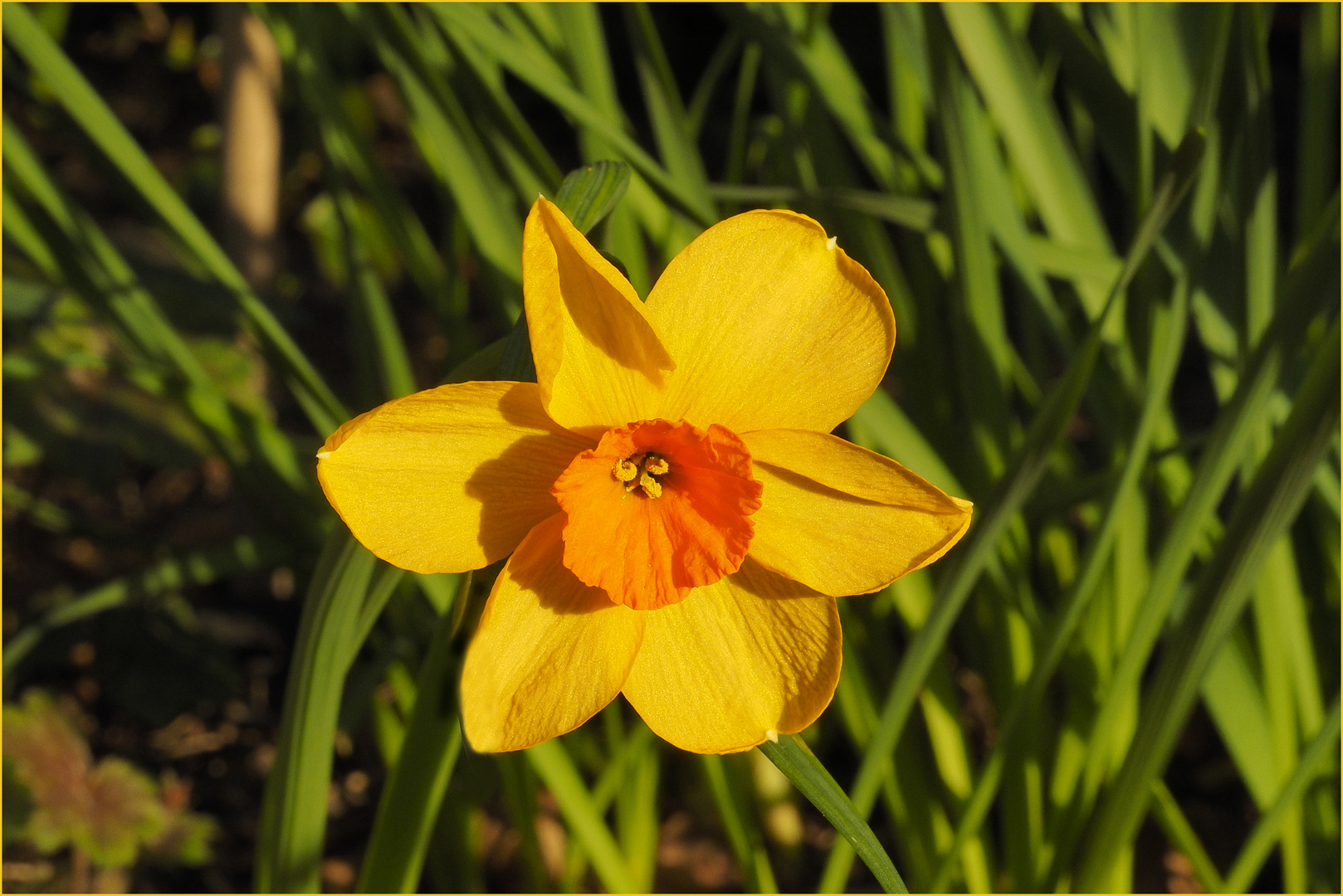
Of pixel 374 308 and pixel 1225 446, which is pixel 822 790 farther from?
pixel 374 308

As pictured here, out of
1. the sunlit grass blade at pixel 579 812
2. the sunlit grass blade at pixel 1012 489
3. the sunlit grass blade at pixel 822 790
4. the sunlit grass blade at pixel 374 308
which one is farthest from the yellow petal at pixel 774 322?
the sunlit grass blade at pixel 374 308

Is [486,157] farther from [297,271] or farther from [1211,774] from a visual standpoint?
[1211,774]

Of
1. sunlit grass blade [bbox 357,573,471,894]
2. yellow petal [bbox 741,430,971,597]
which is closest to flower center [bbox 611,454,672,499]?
yellow petal [bbox 741,430,971,597]

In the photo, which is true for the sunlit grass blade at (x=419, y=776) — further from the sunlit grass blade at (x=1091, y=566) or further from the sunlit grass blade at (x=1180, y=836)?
the sunlit grass blade at (x=1180, y=836)

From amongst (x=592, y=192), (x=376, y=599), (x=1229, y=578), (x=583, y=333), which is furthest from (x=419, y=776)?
(x=1229, y=578)

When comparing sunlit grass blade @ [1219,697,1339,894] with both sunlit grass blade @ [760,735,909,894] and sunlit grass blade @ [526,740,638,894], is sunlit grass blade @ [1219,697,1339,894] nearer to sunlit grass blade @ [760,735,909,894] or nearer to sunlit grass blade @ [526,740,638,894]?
sunlit grass blade @ [760,735,909,894]

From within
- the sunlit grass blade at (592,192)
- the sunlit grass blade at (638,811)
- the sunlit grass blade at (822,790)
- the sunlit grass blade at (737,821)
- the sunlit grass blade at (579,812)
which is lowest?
the sunlit grass blade at (638,811)
